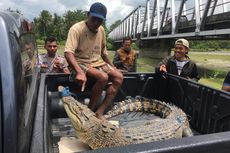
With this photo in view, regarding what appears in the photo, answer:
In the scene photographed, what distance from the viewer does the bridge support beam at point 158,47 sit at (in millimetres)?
28031

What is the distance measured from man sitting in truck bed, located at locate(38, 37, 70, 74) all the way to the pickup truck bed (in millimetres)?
1468

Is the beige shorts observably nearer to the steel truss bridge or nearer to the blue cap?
the blue cap

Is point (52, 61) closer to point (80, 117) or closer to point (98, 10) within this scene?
point (98, 10)

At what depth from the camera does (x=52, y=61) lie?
18.3 feet

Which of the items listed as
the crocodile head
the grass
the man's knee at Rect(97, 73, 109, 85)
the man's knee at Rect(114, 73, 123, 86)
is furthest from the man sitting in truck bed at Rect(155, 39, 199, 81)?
the grass

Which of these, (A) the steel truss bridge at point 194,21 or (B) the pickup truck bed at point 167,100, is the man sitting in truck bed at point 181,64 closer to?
(B) the pickup truck bed at point 167,100

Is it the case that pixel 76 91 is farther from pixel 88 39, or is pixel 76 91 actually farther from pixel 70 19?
pixel 70 19

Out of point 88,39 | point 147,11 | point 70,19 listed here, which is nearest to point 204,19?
point 88,39

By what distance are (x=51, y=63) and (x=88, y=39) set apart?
1.80 metres

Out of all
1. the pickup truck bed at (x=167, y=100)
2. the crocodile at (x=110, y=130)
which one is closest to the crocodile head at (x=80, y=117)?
the crocodile at (x=110, y=130)

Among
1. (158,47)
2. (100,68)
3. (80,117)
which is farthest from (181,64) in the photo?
(158,47)

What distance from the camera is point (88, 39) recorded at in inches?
154

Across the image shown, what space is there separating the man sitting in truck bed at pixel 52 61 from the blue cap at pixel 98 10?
1.85 metres

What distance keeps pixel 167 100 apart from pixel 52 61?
2.26 m
